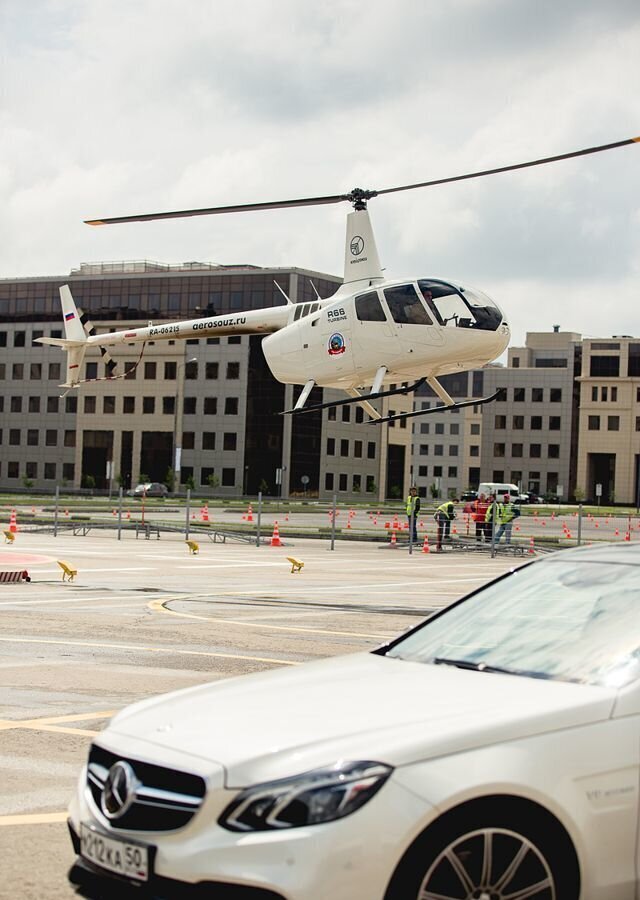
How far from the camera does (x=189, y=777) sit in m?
4.12

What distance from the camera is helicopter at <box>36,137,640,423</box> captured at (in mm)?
24547

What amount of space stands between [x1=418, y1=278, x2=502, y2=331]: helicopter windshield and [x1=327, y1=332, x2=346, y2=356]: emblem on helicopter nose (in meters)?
2.22

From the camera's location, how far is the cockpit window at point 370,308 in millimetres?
25406

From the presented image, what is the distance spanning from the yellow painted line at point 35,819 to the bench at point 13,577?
54.9 feet

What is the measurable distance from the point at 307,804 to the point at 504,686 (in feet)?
3.55

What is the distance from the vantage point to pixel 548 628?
533cm

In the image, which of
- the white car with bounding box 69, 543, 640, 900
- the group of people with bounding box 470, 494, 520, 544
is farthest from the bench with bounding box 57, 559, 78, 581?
the white car with bounding box 69, 543, 640, 900

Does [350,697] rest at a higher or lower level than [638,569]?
lower

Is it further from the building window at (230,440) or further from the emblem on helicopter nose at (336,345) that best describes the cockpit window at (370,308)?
the building window at (230,440)

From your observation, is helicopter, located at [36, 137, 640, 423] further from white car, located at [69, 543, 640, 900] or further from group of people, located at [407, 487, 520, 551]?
white car, located at [69, 543, 640, 900]

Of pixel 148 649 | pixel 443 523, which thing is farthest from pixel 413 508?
pixel 148 649

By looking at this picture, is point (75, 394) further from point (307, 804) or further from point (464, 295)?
point (307, 804)

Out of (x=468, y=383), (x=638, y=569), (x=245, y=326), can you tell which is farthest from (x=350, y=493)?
(x=638, y=569)

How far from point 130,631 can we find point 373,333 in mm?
11940
